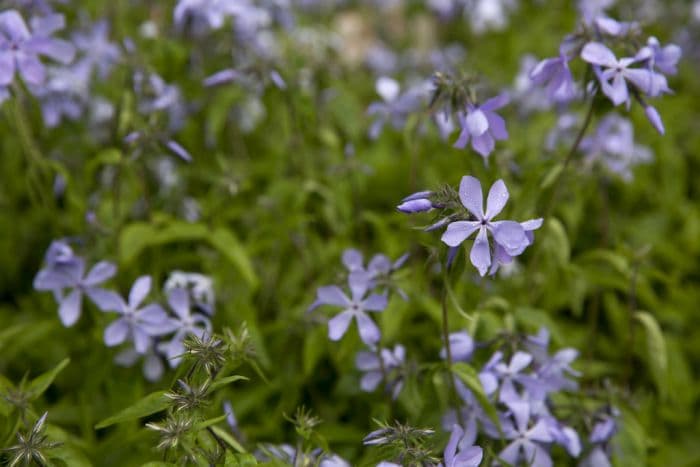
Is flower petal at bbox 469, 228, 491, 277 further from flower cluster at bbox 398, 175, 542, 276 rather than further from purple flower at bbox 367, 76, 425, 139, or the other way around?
purple flower at bbox 367, 76, 425, 139

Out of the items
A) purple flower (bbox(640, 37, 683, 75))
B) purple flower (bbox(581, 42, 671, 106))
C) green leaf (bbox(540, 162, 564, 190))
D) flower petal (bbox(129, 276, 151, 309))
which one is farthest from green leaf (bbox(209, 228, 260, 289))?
purple flower (bbox(640, 37, 683, 75))

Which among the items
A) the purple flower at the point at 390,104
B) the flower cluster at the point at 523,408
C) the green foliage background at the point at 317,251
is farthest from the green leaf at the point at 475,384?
the purple flower at the point at 390,104

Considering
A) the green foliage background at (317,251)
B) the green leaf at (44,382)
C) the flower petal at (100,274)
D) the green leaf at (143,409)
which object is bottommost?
the green foliage background at (317,251)

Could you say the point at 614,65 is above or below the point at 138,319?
above

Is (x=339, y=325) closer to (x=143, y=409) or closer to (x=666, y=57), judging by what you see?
(x=143, y=409)

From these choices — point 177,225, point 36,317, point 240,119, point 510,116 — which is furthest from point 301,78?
point 36,317

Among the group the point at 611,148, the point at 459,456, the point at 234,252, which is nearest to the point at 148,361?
the point at 234,252

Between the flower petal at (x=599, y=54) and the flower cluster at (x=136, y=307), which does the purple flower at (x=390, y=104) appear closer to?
the flower petal at (x=599, y=54)
